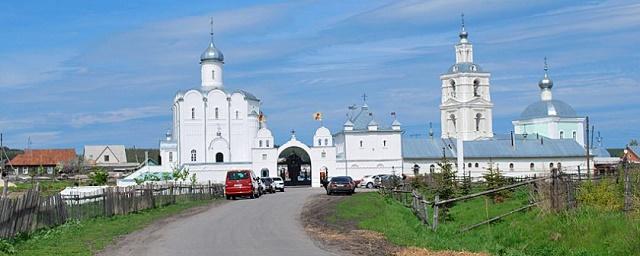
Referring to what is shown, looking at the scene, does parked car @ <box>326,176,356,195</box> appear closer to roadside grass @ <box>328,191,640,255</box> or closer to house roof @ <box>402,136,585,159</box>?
roadside grass @ <box>328,191,640,255</box>

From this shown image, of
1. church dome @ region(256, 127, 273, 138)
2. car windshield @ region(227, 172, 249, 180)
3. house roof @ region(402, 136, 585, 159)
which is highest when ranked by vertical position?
church dome @ region(256, 127, 273, 138)

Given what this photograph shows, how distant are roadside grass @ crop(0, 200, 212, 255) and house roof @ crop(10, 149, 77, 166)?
10208cm

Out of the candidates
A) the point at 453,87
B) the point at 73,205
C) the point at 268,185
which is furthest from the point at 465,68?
the point at 73,205

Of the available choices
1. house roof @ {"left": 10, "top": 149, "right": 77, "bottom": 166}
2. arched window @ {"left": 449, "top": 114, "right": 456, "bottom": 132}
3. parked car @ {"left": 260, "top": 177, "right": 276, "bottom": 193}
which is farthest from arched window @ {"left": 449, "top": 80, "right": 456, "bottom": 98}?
house roof @ {"left": 10, "top": 149, "right": 77, "bottom": 166}

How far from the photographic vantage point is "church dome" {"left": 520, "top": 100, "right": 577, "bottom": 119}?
377 feet

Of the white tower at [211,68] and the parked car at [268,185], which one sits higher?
the white tower at [211,68]

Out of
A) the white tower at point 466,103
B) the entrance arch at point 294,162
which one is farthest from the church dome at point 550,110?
the entrance arch at point 294,162

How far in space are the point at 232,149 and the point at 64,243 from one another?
74039mm

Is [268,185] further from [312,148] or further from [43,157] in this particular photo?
[43,157]

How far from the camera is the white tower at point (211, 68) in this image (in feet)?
322

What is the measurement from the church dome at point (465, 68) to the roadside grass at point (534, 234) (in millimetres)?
84842

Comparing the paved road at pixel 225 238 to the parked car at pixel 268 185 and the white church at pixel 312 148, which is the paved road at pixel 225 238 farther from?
the white church at pixel 312 148

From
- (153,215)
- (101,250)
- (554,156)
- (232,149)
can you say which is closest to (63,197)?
(153,215)

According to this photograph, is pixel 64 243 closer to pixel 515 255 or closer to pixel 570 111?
pixel 515 255
